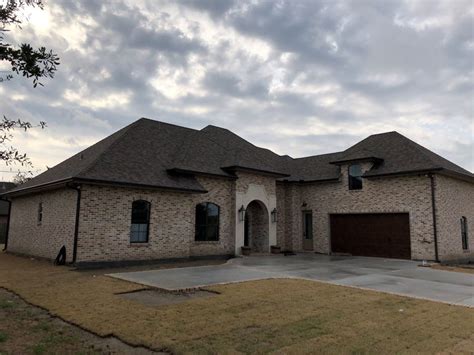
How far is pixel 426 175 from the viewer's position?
17953mm

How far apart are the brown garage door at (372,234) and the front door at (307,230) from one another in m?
1.47

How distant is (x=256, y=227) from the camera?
21281mm

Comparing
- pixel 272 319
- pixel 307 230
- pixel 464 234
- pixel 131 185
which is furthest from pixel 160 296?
pixel 464 234

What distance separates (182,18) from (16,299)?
1071cm

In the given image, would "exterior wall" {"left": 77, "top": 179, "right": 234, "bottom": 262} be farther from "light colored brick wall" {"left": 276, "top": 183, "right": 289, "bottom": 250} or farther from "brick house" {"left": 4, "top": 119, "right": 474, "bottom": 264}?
"light colored brick wall" {"left": 276, "top": 183, "right": 289, "bottom": 250}

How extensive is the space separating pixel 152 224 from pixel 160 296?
738 centimetres

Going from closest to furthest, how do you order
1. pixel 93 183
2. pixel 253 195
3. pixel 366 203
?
pixel 93 183, pixel 253 195, pixel 366 203

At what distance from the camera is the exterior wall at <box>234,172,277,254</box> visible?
19.1 meters

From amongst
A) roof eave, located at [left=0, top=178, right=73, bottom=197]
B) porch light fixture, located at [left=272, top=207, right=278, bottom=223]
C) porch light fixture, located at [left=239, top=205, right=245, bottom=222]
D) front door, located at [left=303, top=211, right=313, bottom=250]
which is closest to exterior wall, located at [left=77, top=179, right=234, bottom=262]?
porch light fixture, located at [left=239, top=205, right=245, bottom=222]

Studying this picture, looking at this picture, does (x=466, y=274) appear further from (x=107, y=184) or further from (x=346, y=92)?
(x=107, y=184)

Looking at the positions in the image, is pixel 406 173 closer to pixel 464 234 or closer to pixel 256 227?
pixel 464 234

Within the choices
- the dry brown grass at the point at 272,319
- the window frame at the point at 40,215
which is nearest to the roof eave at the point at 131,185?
the dry brown grass at the point at 272,319

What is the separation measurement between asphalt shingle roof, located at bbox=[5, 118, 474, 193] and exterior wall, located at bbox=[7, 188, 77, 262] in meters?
0.90

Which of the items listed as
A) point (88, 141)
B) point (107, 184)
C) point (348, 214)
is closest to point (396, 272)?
point (348, 214)
